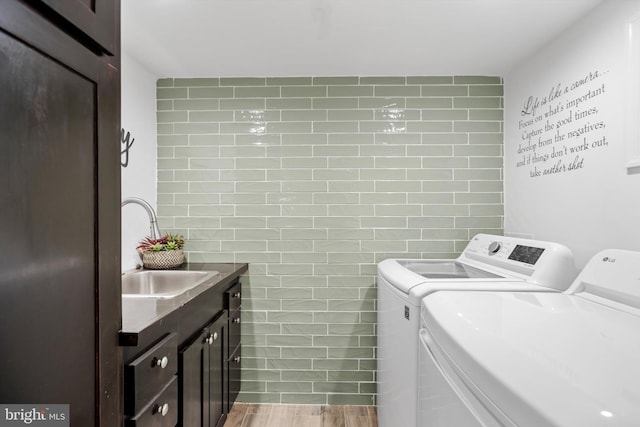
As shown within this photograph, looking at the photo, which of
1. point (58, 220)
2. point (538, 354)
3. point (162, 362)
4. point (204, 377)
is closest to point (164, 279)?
point (204, 377)

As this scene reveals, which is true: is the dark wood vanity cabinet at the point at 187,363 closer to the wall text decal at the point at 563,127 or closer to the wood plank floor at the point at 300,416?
the wood plank floor at the point at 300,416

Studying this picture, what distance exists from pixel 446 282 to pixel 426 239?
3.09ft

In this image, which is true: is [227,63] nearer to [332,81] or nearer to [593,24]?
[332,81]

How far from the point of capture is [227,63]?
2.07 metres

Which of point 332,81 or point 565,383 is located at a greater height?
point 332,81

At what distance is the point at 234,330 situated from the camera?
6.82 feet

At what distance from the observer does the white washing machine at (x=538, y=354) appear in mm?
513

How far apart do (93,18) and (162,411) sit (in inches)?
46.1

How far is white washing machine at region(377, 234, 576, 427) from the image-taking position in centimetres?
132

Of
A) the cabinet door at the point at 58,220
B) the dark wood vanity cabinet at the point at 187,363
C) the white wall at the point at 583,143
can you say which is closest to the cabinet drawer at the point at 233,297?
the dark wood vanity cabinet at the point at 187,363

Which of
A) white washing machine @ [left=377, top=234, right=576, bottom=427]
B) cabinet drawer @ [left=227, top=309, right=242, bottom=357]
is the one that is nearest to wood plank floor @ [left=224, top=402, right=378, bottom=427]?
white washing machine @ [left=377, top=234, right=576, bottom=427]

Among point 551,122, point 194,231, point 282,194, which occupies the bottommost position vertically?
point 194,231

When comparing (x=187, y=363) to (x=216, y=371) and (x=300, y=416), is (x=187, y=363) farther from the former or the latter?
(x=300, y=416)

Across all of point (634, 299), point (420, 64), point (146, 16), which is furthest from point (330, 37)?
point (634, 299)
